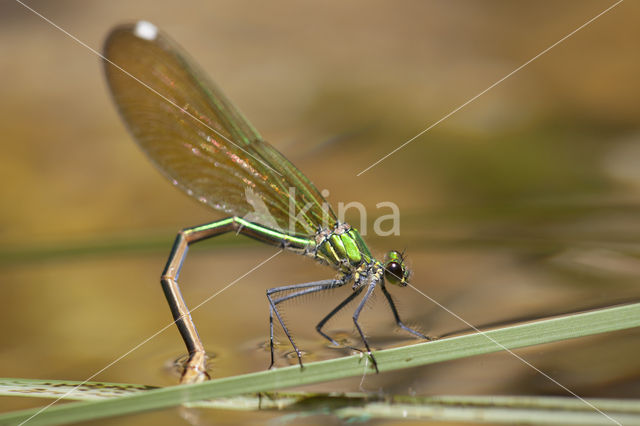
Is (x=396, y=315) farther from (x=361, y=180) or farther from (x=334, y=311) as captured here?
(x=361, y=180)

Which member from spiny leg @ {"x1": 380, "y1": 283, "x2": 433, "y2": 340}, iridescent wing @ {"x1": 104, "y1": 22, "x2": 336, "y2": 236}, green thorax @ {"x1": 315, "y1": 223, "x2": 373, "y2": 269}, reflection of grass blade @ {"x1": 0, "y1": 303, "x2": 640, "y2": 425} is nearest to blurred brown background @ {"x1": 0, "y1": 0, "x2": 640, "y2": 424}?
spiny leg @ {"x1": 380, "y1": 283, "x2": 433, "y2": 340}

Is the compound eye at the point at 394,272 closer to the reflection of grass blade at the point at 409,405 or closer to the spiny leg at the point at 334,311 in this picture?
the spiny leg at the point at 334,311

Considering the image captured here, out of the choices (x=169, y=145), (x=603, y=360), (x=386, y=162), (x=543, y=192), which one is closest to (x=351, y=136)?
(x=386, y=162)

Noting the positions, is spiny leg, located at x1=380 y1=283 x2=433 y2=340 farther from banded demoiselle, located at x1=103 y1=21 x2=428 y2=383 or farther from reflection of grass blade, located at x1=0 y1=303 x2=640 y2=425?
reflection of grass blade, located at x1=0 y1=303 x2=640 y2=425

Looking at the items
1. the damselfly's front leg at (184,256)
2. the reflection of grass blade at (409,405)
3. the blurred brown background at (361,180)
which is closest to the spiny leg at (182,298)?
the damselfly's front leg at (184,256)

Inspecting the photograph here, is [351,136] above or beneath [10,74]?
beneath

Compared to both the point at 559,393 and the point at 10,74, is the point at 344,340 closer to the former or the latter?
the point at 559,393

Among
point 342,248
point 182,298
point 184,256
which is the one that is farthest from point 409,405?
point 184,256
